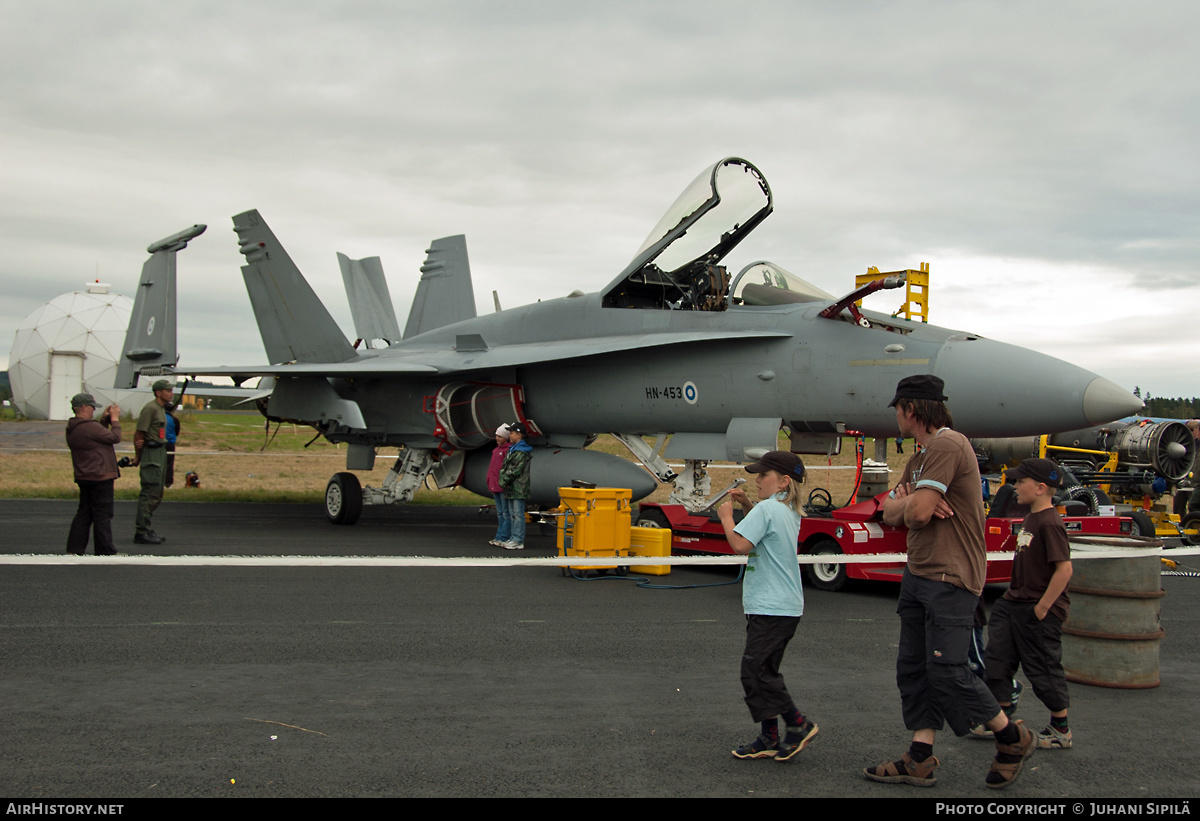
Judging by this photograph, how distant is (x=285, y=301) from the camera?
50.5 feet

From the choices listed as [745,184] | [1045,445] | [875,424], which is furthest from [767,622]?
[1045,445]

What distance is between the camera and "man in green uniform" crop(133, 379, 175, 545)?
10.7 m

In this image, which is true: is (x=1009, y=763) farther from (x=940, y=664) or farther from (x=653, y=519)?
→ (x=653, y=519)

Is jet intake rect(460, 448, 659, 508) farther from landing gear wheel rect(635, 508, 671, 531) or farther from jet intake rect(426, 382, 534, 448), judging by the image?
jet intake rect(426, 382, 534, 448)

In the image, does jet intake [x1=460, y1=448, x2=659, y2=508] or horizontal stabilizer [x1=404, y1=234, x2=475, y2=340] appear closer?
jet intake [x1=460, y1=448, x2=659, y2=508]

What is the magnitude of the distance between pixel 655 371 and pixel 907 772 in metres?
7.84

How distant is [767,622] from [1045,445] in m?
13.3

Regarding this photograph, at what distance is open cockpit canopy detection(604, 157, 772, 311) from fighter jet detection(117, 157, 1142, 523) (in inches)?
1.0

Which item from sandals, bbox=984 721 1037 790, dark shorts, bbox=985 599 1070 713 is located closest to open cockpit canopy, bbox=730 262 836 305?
dark shorts, bbox=985 599 1070 713

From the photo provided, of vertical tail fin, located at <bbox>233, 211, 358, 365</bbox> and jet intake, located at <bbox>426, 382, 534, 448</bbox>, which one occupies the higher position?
vertical tail fin, located at <bbox>233, 211, 358, 365</bbox>

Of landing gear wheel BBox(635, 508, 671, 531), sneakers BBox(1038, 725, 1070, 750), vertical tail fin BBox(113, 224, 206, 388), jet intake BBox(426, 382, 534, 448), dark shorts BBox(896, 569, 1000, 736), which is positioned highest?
Result: vertical tail fin BBox(113, 224, 206, 388)

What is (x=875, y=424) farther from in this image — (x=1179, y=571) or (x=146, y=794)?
(x=146, y=794)

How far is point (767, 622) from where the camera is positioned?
405cm

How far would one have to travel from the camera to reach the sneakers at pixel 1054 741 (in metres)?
4.28
